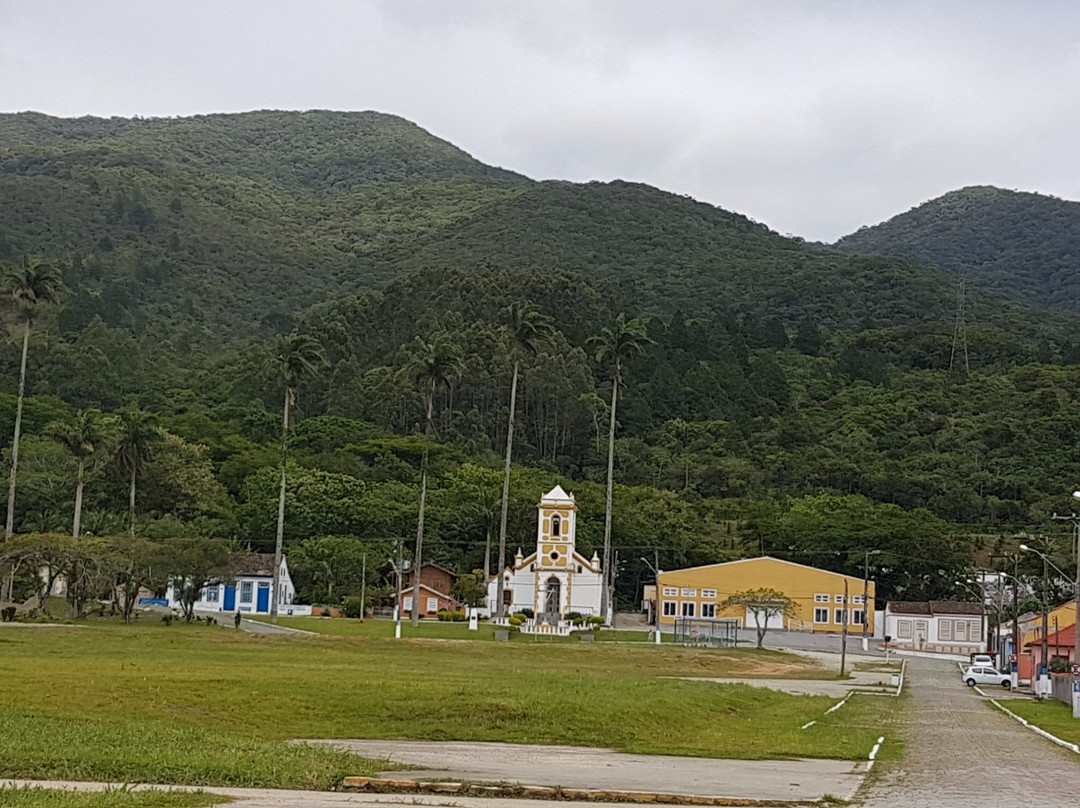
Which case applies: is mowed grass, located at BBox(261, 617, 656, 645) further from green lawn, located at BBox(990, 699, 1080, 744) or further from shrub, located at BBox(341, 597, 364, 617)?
green lawn, located at BBox(990, 699, 1080, 744)

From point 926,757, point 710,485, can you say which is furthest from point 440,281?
point 926,757

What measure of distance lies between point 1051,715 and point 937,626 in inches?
2354

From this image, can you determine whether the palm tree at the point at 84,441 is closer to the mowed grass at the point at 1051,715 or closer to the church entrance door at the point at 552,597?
the church entrance door at the point at 552,597

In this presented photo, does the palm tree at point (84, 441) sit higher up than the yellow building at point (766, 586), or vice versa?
the palm tree at point (84, 441)

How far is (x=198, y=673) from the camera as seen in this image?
3152cm

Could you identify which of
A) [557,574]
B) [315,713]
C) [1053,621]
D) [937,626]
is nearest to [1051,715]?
[315,713]

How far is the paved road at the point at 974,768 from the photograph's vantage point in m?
18.1

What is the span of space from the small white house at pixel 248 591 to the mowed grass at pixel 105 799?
243ft

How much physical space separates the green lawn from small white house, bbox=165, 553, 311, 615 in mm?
53447

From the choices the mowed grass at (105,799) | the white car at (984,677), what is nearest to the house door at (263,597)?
the white car at (984,677)

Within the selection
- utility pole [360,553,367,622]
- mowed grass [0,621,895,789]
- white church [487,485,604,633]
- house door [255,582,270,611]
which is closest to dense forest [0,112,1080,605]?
utility pole [360,553,367,622]

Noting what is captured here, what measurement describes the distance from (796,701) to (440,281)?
137m

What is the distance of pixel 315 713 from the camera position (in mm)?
24875

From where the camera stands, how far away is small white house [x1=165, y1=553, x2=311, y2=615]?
89.6 m
